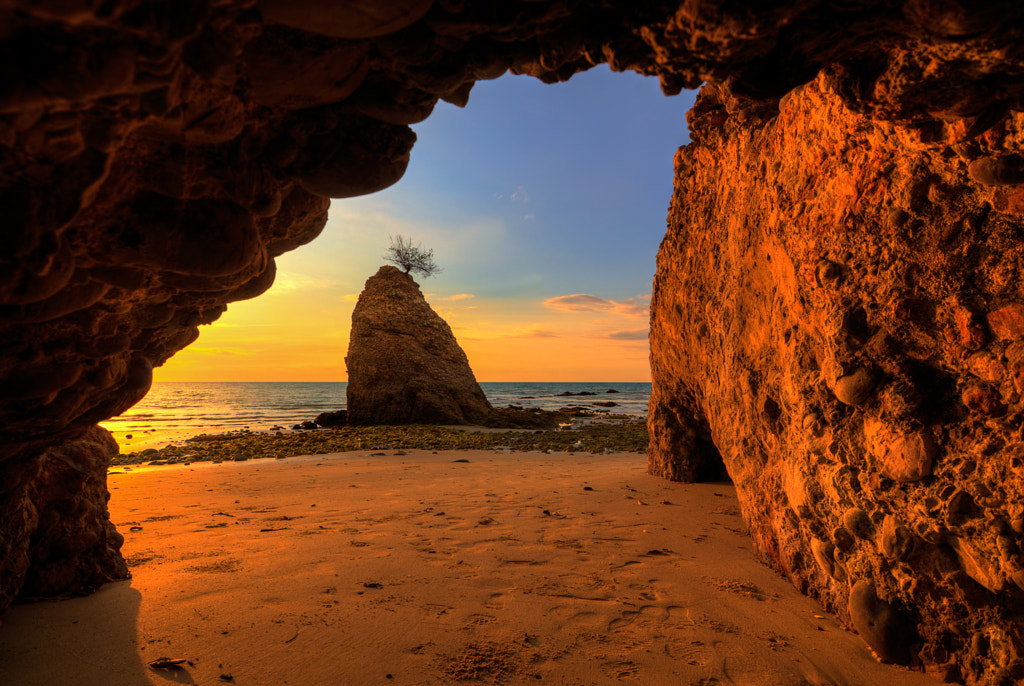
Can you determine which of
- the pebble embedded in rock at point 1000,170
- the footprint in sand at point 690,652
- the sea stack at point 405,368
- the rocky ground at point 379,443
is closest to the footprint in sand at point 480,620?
the footprint in sand at point 690,652

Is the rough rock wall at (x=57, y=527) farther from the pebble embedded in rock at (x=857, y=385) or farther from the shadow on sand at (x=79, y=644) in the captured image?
the pebble embedded in rock at (x=857, y=385)

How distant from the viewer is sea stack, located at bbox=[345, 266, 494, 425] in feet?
43.0

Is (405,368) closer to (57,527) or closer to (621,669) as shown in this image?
(57,527)

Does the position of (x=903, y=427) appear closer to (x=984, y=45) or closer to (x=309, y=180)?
(x=984, y=45)

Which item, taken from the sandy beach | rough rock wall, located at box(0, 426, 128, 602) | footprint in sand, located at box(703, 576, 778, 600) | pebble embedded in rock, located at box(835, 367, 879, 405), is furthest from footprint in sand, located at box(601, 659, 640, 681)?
rough rock wall, located at box(0, 426, 128, 602)

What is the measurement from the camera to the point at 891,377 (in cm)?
218

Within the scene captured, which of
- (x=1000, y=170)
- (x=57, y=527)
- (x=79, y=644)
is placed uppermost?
(x=1000, y=170)

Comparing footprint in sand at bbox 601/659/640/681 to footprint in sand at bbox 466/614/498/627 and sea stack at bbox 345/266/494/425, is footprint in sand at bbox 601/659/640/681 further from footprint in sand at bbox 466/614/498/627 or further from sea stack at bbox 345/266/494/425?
sea stack at bbox 345/266/494/425

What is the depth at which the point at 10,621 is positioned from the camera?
7.42ft

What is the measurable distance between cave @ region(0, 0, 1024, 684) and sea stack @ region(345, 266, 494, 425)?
1003cm

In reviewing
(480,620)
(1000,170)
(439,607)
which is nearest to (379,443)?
(439,607)

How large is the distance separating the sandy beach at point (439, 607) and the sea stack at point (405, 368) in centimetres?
868

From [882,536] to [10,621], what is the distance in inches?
152

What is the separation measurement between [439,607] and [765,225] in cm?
290
